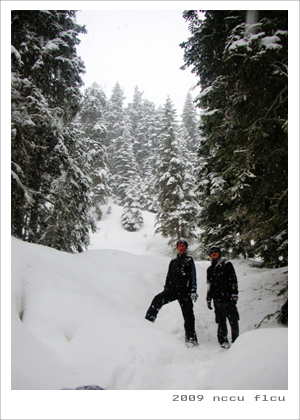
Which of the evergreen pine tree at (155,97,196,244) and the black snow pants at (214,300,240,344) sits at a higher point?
the evergreen pine tree at (155,97,196,244)

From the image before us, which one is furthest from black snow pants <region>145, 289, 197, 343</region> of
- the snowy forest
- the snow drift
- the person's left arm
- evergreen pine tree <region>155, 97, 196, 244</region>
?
evergreen pine tree <region>155, 97, 196, 244</region>

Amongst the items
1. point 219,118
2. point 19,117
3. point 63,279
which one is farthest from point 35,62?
point 63,279

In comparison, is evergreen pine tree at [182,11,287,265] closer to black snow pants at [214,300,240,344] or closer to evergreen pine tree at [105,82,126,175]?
black snow pants at [214,300,240,344]

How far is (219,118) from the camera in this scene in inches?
227

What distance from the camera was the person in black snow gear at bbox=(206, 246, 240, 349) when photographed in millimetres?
4672

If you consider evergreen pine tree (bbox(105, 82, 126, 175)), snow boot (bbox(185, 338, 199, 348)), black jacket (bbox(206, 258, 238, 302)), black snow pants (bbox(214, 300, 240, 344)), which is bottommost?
snow boot (bbox(185, 338, 199, 348))

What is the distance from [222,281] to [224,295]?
0.28 metres

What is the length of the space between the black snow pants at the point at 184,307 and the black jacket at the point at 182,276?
4.1 inches

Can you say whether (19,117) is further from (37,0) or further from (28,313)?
(28,313)

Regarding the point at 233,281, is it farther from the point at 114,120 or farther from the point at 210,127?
the point at 114,120

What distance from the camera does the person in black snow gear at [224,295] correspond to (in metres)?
4.67

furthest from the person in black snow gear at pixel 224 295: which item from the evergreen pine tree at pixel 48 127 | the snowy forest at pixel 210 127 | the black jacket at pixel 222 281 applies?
the evergreen pine tree at pixel 48 127

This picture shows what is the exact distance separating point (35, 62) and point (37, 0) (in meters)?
3.46
